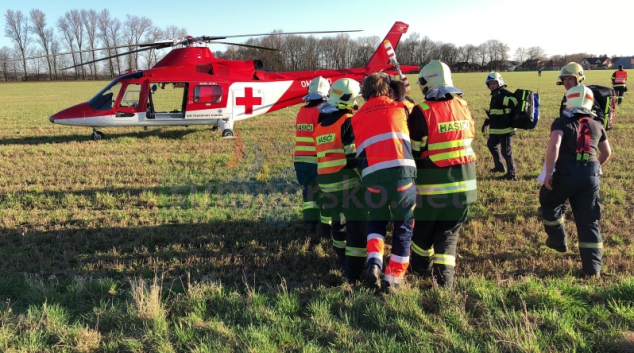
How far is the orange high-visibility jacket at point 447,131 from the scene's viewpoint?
12.5ft

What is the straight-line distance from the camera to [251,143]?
12.8 meters

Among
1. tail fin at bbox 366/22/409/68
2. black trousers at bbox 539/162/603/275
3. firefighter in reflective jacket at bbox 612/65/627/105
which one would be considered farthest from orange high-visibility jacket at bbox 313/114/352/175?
firefighter in reflective jacket at bbox 612/65/627/105

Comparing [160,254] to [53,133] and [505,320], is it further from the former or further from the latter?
[53,133]

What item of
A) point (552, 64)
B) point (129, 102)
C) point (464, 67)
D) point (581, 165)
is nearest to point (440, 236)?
point (581, 165)

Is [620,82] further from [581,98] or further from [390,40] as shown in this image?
[581,98]

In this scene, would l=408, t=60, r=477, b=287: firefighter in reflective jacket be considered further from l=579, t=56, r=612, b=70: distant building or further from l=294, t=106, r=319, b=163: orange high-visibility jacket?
l=579, t=56, r=612, b=70: distant building

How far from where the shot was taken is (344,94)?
4293mm

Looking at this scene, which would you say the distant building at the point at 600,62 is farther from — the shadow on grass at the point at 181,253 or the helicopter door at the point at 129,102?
the shadow on grass at the point at 181,253

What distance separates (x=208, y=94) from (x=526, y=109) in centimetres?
926

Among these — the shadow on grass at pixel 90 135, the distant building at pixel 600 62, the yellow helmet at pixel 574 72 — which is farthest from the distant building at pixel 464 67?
the yellow helmet at pixel 574 72

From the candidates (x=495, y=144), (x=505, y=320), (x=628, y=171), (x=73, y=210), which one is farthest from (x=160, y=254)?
(x=628, y=171)

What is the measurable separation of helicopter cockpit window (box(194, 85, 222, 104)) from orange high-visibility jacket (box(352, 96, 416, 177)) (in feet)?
33.2

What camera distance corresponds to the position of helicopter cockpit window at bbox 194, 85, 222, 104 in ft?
42.3

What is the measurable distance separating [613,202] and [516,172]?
2.08 metres
